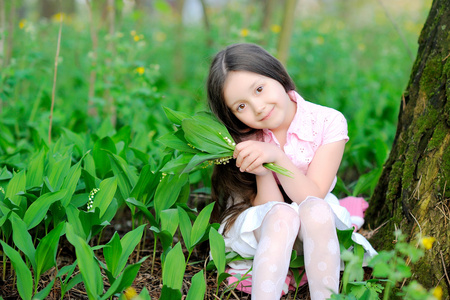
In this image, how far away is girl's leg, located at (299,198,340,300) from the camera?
175cm

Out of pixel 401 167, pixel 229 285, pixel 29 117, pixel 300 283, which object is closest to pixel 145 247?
pixel 229 285

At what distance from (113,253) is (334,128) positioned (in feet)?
3.48

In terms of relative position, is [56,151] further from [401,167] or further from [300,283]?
[401,167]

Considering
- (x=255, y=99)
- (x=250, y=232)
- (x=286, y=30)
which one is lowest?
(x=250, y=232)

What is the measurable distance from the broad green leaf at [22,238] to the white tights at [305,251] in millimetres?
806

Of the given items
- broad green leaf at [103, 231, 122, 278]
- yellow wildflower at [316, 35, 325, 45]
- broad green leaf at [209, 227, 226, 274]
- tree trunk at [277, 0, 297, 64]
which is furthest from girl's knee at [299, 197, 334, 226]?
yellow wildflower at [316, 35, 325, 45]

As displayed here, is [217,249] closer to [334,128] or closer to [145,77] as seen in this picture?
[334,128]

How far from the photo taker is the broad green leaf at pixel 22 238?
176 centimetres

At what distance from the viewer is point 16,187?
1.99 meters

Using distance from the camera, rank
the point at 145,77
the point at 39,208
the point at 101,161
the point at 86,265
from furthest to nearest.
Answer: the point at 145,77, the point at 101,161, the point at 39,208, the point at 86,265

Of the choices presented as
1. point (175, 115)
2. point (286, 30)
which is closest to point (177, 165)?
point (175, 115)

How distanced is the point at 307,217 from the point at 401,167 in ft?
1.92

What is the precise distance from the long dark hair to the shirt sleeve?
0.71 ft

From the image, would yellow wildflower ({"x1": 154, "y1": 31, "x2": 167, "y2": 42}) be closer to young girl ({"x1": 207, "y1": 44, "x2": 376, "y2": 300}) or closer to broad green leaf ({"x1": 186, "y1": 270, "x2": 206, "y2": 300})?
young girl ({"x1": 207, "y1": 44, "x2": 376, "y2": 300})
